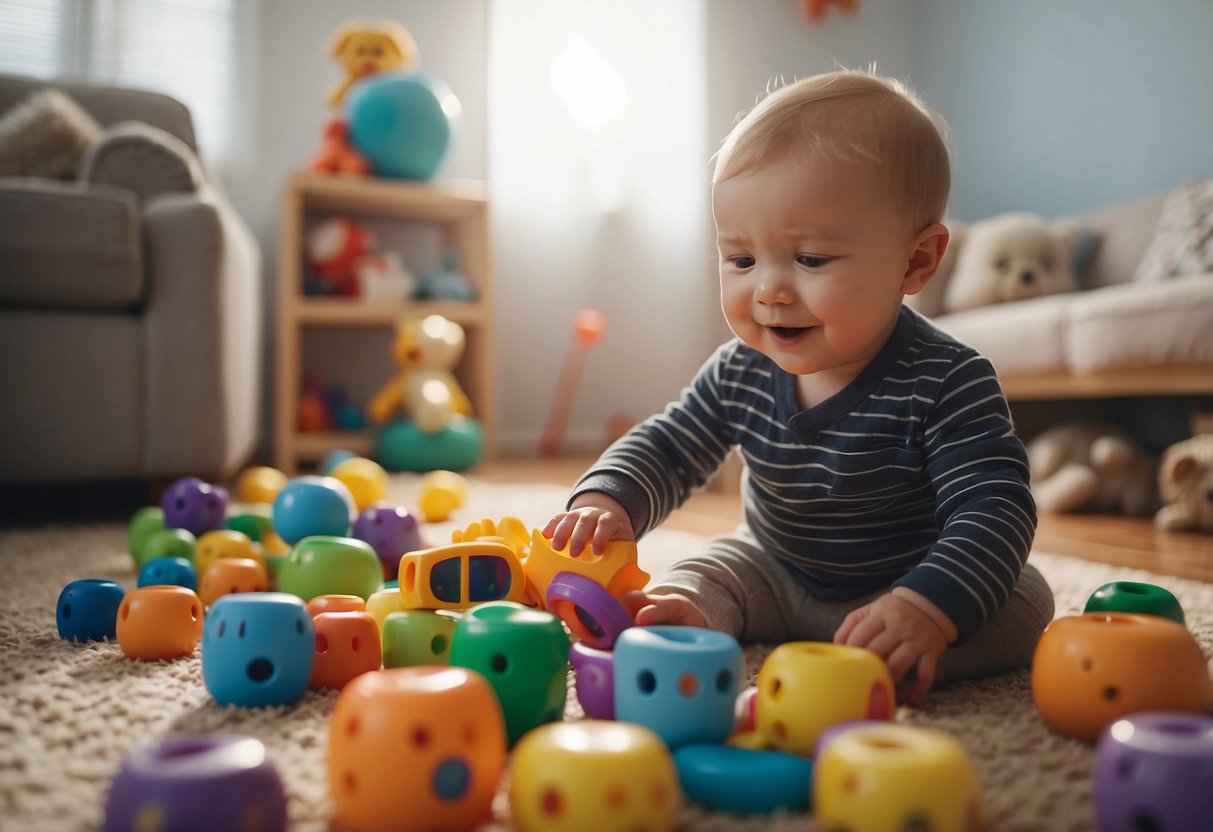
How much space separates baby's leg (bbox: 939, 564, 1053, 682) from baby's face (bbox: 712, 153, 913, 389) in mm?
233

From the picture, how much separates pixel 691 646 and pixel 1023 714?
25 centimetres

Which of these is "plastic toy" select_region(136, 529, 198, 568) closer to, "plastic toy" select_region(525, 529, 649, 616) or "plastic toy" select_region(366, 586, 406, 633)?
"plastic toy" select_region(366, 586, 406, 633)

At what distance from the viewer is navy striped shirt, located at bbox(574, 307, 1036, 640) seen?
2.15 feet

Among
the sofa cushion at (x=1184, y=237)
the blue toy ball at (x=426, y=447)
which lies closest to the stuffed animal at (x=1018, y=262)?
the sofa cushion at (x=1184, y=237)

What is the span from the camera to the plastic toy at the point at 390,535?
3.61 feet

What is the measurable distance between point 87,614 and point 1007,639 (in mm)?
722

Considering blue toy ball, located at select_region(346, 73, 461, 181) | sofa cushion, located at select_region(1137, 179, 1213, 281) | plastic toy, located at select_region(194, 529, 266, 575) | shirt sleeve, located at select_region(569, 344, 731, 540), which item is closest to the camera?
shirt sleeve, located at select_region(569, 344, 731, 540)

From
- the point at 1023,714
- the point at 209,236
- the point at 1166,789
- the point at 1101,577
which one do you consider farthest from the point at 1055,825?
the point at 209,236

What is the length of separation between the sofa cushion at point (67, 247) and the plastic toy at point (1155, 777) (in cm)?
152

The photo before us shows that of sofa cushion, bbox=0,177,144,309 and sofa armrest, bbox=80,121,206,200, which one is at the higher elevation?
sofa armrest, bbox=80,121,206,200

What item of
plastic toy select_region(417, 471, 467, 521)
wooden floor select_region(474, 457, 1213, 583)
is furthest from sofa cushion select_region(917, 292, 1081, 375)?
plastic toy select_region(417, 471, 467, 521)

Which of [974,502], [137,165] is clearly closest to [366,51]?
[137,165]

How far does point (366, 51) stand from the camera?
2.59 meters

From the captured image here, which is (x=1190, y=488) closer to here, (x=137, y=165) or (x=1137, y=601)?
(x=1137, y=601)
